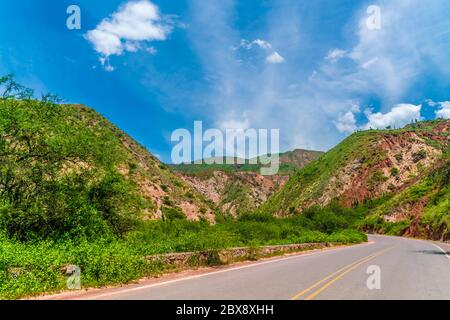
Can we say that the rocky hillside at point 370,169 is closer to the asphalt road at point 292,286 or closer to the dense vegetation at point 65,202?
the asphalt road at point 292,286

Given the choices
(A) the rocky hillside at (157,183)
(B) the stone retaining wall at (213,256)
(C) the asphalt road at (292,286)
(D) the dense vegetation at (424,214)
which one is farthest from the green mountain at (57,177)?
(D) the dense vegetation at (424,214)

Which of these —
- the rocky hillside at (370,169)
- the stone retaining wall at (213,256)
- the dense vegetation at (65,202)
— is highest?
the rocky hillside at (370,169)

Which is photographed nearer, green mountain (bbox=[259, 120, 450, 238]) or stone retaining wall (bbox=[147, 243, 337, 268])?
stone retaining wall (bbox=[147, 243, 337, 268])

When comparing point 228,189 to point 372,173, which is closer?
point 372,173

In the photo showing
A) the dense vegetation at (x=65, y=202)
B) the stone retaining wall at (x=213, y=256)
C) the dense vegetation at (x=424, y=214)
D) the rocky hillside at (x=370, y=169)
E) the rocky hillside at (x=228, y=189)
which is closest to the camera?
the dense vegetation at (x=65, y=202)

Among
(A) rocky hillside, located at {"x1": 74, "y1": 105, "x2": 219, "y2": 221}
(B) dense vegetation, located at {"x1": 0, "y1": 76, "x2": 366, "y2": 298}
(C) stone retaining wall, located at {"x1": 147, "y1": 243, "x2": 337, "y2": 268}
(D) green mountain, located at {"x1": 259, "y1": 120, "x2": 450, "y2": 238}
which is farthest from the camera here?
(D) green mountain, located at {"x1": 259, "y1": 120, "x2": 450, "y2": 238}

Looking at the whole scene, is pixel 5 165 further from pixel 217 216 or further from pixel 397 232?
pixel 397 232

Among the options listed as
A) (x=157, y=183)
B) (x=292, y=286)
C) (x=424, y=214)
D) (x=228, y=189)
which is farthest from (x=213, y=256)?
(x=228, y=189)

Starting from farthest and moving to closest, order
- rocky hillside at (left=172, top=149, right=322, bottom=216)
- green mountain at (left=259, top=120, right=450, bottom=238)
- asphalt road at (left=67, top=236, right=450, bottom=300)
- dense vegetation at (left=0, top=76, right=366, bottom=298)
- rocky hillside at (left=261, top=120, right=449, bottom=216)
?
rocky hillside at (left=172, top=149, right=322, bottom=216)
rocky hillside at (left=261, top=120, right=449, bottom=216)
green mountain at (left=259, top=120, right=450, bottom=238)
dense vegetation at (left=0, top=76, right=366, bottom=298)
asphalt road at (left=67, top=236, right=450, bottom=300)

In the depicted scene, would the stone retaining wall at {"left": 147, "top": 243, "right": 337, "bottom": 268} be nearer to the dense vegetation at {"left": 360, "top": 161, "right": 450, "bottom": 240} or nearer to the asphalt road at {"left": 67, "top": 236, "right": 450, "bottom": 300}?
the asphalt road at {"left": 67, "top": 236, "right": 450, "bottom": 300}

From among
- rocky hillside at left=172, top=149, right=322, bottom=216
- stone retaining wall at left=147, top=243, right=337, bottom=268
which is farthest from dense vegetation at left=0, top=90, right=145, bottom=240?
rocky hillside at left=172, top=149, right=322, bottom=216

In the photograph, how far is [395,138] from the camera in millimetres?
127250

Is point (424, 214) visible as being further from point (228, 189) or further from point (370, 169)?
point (228, 189)

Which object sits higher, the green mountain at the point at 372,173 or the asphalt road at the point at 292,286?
the green mountain at the point at 372,173
